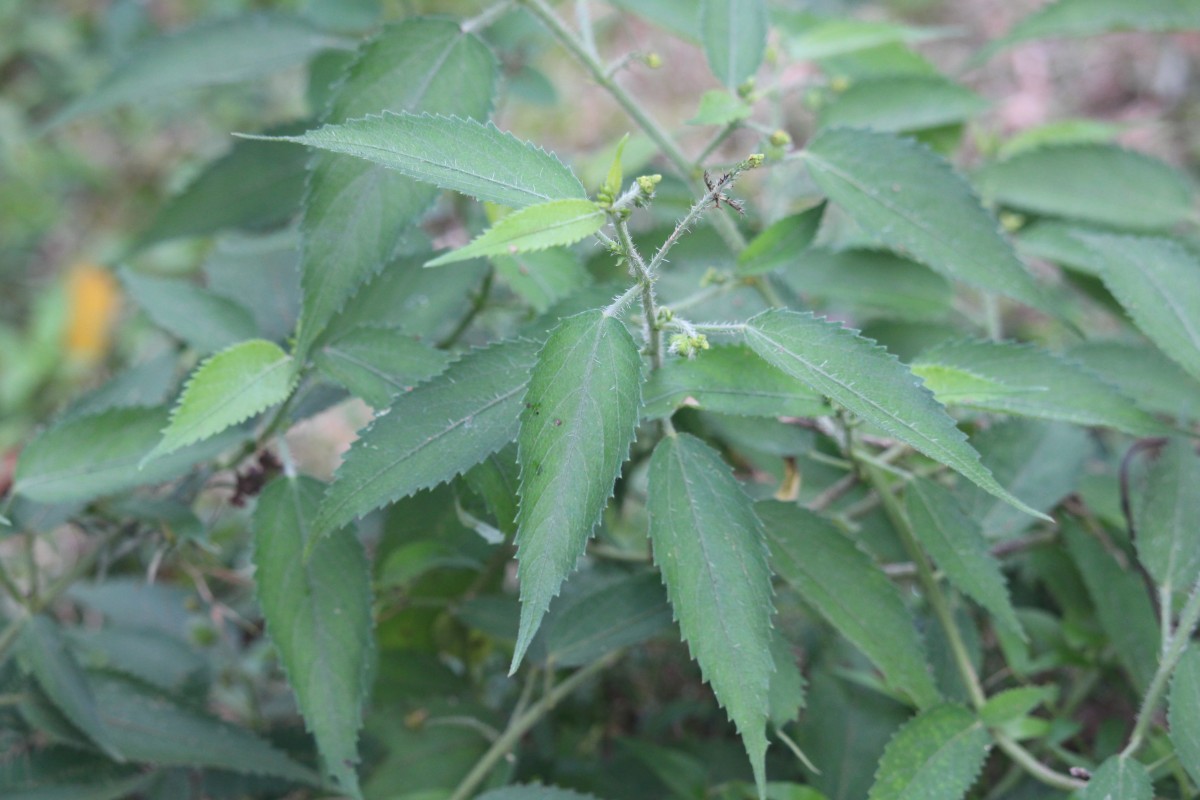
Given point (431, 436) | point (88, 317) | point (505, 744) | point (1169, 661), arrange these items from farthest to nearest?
point (88, 317) < point (505, 744) < point (1169, 661) < point (431, 436)

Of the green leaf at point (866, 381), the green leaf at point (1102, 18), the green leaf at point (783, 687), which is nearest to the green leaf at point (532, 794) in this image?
the green leaf at point (783, 687)

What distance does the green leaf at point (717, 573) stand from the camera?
2.65ft

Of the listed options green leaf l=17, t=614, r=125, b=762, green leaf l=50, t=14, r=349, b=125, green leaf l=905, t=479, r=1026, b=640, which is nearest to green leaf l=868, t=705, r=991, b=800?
green leaf l=905, t=479, r=1026, b=640

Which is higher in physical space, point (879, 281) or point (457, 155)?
point (457, 155)

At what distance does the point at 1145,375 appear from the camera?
1343 millimetres

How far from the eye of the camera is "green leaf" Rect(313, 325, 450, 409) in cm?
102

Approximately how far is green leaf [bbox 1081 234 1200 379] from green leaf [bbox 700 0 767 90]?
474 mm

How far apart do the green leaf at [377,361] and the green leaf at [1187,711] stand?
2.68 ft

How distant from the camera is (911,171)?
1.13 meters

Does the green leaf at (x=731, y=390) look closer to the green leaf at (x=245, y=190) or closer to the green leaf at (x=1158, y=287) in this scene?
the green leaf at (x=1158, y=287)

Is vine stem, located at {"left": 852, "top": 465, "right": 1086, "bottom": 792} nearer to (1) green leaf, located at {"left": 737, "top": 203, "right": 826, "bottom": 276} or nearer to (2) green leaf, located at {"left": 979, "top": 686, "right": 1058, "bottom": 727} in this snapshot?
(2) green leaf, located at {"left": 979, "top": 686, "right": 1058, "bottom": 727}

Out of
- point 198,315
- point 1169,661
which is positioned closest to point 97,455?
point 198,315

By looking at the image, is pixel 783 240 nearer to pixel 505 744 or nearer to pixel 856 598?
pixel 856 598

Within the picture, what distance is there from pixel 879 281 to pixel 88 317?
2603 mm
